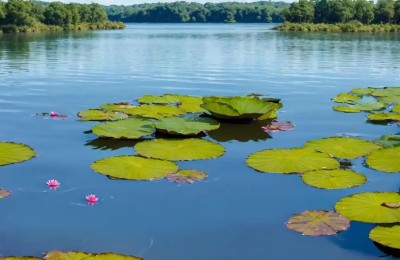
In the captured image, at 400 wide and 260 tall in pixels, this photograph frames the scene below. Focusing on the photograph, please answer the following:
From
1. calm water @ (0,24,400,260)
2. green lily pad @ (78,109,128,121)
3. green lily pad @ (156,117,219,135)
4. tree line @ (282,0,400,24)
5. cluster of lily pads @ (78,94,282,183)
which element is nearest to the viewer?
calm water @ (0,24,400,260)

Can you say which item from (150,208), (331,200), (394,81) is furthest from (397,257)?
(394,81)

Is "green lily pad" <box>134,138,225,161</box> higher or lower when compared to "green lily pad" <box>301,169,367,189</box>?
higher

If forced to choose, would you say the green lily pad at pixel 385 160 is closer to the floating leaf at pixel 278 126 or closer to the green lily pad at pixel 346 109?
the floating leaf at pixel 278 126

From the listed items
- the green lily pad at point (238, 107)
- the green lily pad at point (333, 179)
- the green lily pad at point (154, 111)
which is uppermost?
the green lily pad at point (238, 107)

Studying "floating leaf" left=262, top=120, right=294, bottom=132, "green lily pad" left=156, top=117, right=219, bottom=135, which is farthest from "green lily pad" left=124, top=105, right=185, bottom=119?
"floating leaf" left=262, top=120, right=294, bottom=132

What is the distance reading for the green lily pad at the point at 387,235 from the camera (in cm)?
383

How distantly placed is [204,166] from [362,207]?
208cm

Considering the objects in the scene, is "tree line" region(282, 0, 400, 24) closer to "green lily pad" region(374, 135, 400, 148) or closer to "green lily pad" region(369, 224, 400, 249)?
"green lily pad" region(374, 135, 400, 148)

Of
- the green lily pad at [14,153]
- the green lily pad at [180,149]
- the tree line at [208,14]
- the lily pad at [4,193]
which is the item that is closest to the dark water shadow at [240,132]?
the green lily pad at [180,149]

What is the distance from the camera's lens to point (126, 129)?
718 centimetres

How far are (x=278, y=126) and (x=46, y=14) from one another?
79.1m

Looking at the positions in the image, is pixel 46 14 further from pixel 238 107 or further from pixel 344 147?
pixel 344 147

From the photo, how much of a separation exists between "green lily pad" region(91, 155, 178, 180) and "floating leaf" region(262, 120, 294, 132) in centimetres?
268

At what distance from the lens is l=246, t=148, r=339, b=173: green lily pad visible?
18.7ft
